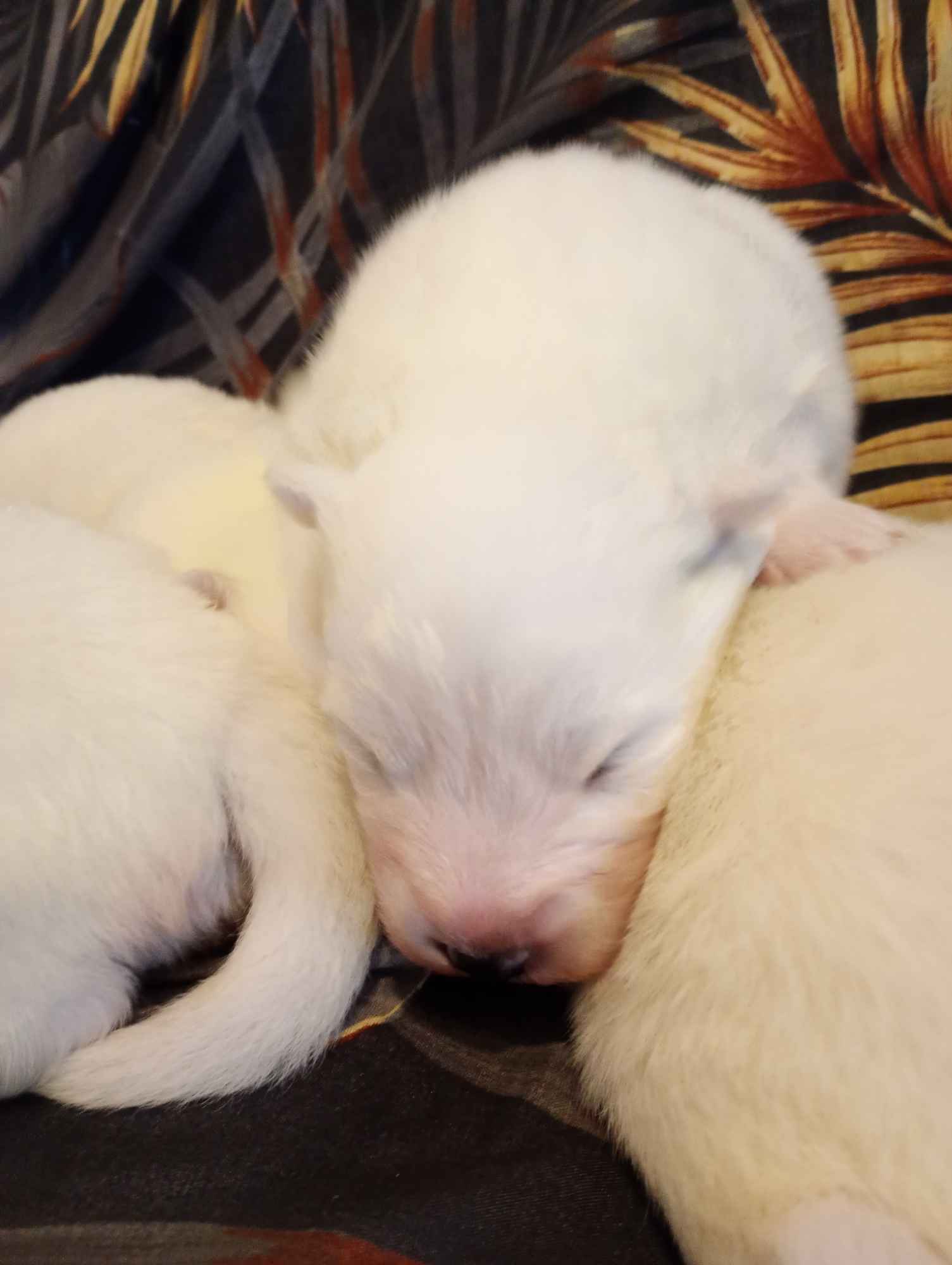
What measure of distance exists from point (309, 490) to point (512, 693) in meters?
0.32

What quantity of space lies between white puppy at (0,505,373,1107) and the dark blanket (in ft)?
0.18

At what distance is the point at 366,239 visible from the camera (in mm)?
1760

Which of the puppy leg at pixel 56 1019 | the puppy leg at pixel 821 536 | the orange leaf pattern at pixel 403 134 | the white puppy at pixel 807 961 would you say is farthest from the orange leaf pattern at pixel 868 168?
the puppy leg at pixel 56 1019

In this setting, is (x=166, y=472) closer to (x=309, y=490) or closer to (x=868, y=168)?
(x=309, y=490)

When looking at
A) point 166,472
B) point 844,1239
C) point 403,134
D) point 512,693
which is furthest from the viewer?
point 403,134

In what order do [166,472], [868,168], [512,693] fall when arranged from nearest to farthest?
[512,693]
[868,168]
[166,472]

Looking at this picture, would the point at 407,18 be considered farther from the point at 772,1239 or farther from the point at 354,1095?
the point at 772,1239

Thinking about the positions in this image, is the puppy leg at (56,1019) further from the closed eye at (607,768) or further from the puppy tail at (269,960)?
the closed eye at (607,768)

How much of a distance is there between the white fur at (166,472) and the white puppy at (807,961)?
1.64 feet

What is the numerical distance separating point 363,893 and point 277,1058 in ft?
0.51

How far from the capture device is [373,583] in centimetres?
92

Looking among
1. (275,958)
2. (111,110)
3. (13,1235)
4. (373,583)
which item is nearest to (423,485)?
(373,583)

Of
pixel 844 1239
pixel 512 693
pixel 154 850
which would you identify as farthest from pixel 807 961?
pixel 154 850

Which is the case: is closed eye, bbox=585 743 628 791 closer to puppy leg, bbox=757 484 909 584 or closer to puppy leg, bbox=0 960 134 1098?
→ puppy leg, bbox=757 484 909 584
